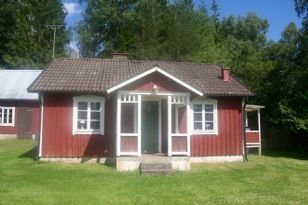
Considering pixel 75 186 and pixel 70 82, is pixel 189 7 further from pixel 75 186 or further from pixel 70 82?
pixel 75 186

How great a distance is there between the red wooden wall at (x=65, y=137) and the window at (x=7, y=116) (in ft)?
50.1

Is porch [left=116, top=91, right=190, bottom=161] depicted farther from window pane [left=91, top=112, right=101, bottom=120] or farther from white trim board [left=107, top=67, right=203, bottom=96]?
window pane [left=91, top=112, right=101, bottom=120]

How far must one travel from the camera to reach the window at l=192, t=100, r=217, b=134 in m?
19.0

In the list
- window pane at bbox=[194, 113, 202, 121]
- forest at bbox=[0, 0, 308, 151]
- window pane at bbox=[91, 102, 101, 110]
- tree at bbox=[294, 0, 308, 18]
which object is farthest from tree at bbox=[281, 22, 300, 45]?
window pane at bbox=[91, 102, 101, 110]

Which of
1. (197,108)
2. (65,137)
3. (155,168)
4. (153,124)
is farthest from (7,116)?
(155,168)

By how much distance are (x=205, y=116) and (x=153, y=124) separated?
2492mm

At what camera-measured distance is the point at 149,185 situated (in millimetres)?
12961


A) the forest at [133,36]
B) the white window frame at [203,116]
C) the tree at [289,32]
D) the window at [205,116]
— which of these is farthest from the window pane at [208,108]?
the tree at [289,32]

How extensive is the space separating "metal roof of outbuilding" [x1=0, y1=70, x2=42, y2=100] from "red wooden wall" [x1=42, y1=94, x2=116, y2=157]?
14.8 metres

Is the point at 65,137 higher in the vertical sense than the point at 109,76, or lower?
lower

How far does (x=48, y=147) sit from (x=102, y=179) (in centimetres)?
465

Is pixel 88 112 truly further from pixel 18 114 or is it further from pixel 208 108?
pixel 18 114

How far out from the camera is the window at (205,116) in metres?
19.0

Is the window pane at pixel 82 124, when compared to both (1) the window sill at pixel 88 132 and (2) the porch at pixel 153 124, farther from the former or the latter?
(2) the porch at pixel 153 124
